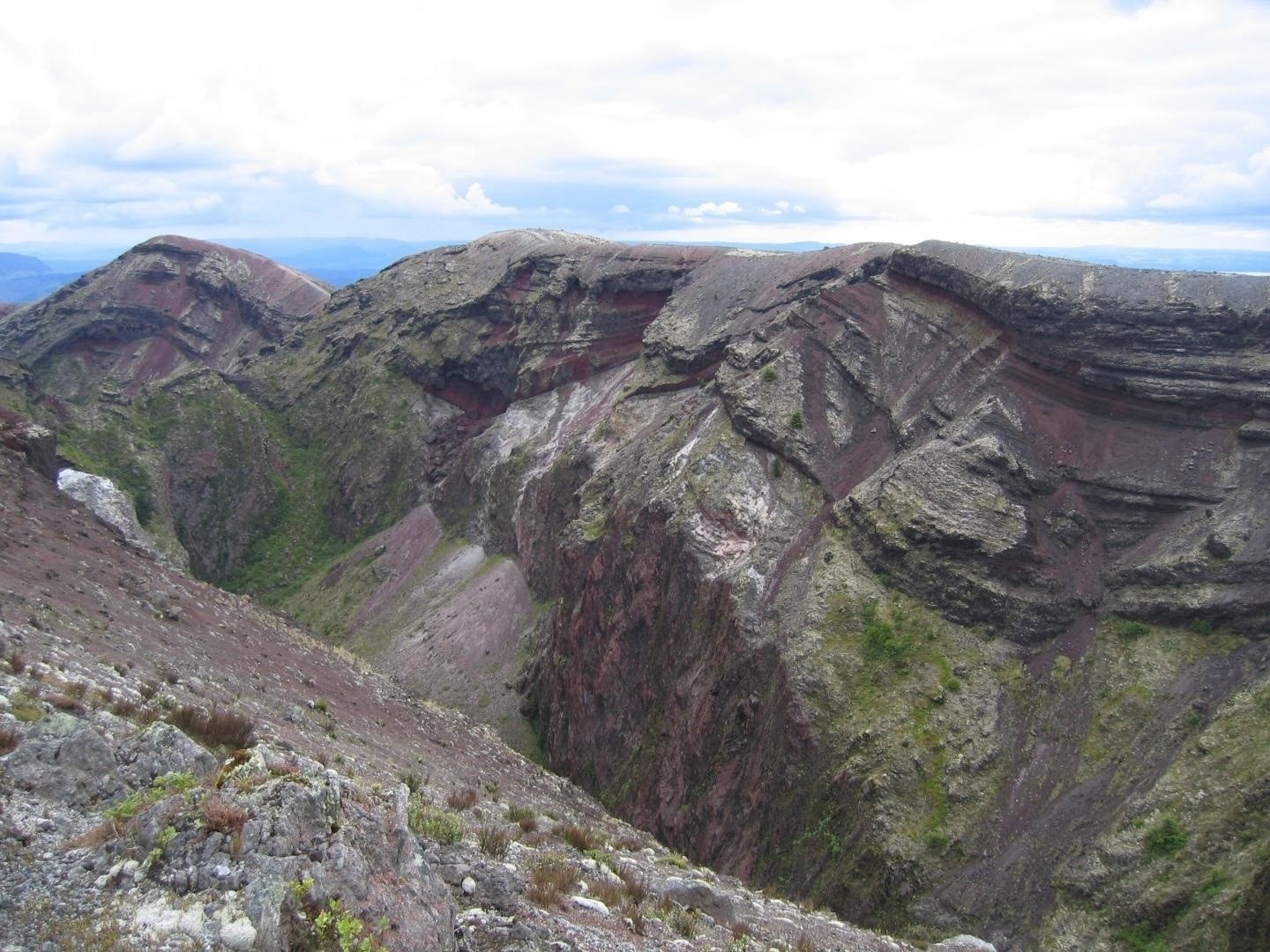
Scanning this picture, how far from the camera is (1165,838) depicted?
1869cm

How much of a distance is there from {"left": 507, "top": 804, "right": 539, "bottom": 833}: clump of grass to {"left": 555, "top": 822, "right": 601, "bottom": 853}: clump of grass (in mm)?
492

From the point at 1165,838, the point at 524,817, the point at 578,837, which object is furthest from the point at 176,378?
the point at 1165,838

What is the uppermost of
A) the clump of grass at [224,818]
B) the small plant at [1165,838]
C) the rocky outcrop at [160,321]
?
the rocky outcrop at [160,321]

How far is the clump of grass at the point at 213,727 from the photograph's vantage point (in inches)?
517

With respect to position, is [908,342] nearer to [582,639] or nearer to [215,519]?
[582,639]

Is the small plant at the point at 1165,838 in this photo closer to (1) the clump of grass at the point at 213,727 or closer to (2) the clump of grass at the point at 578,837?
(2) the clump of grass at the point at 578,837

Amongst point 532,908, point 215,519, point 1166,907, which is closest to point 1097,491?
point 1166,907

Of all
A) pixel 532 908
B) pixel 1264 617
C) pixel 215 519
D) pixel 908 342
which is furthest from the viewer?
pixel 215 519

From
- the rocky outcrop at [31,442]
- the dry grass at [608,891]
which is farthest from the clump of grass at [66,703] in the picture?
the rocky outcrop at [31,442]

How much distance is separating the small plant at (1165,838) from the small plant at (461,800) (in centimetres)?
1380

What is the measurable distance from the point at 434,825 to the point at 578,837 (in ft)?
14.0

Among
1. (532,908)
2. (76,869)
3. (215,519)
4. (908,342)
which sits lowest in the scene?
(215,519)

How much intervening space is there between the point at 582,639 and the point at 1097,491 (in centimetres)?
1985

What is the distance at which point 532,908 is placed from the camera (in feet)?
35.1
